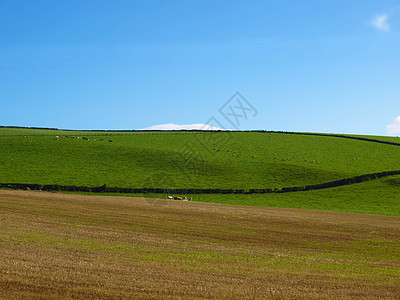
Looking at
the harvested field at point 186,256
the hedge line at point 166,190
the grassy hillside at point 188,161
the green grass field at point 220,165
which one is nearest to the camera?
the harvested field at point 186,256

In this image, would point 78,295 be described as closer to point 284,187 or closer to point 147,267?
point 147,267

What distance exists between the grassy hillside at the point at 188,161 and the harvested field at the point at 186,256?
27.5 m

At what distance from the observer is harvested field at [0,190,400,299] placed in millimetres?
12844

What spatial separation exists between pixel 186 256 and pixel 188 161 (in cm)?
6142

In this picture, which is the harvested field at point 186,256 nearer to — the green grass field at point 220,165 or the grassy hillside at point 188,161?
the green grass field at point 220,165

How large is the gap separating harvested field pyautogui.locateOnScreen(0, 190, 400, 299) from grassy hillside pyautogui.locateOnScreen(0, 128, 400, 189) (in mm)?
27518

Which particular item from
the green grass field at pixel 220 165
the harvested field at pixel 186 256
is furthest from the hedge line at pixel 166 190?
the harvested field at pixel 186 256

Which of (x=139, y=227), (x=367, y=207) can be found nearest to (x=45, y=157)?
(x=139, y=227)

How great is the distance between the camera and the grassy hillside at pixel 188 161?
59.9 m

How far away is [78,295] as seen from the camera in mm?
11789

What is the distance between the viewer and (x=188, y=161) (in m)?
79.4

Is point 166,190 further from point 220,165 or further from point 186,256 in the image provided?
point 186,256

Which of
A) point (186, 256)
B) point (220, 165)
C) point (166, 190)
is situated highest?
point (220, 165)

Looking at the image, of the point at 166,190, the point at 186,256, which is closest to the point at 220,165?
the point at 166,190
